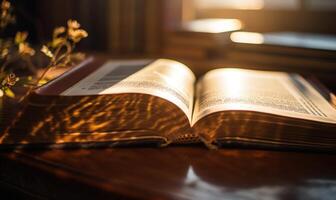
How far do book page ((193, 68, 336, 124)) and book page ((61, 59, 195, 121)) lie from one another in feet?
0.12

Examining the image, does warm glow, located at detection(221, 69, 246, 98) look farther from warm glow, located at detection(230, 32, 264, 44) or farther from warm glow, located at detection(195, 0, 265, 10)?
warm glow, located at detection(195, 0, 265, 10)

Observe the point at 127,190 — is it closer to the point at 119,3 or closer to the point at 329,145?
the point at 329,145

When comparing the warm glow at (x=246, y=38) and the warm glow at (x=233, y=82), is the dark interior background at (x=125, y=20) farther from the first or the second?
the warm glow at (x=233, y=82)

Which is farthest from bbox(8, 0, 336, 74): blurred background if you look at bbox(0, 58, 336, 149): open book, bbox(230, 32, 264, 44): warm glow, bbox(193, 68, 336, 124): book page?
bbox(0, 58, 336, 149): open book

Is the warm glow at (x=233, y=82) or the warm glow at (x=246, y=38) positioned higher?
the warm glow at (x=246, y=38)

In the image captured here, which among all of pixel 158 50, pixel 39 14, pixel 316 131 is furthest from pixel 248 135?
pixel 39 14

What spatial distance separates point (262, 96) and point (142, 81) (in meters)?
0.20

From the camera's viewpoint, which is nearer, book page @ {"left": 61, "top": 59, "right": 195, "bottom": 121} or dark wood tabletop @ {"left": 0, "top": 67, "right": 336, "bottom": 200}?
dark wood tabletop @ {"left": 0, "top": 67, "right": 336, "bottom": 200}

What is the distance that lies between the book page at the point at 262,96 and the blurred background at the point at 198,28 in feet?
1.35

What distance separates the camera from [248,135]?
1.99ft

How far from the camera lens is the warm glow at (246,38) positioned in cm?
134

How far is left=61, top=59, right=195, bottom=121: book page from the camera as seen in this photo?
2.08ft

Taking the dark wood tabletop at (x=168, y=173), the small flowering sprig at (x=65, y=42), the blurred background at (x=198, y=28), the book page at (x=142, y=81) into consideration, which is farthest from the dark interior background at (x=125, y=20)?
the dark wood tabletop at (x=168, y=173)

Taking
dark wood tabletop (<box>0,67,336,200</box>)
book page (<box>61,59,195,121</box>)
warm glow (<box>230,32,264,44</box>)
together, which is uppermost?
warm glow (<box>230,32,264,44</box>)
